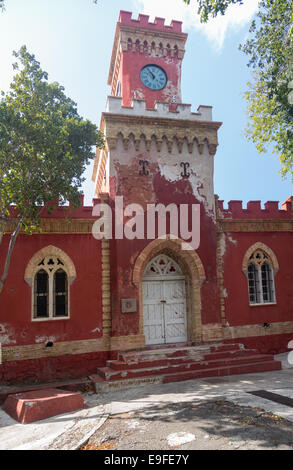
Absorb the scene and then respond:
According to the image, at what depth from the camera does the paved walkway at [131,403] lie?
19.2 ft

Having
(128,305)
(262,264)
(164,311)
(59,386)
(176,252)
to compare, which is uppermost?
(176,252)

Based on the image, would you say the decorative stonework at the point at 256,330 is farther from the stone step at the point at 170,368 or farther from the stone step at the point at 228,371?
the stone step at the point at 228,371

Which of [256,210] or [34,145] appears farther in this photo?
[256,210]

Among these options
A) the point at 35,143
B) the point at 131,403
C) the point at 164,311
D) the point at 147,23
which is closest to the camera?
the point at 131,403

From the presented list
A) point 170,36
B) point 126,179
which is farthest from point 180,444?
point 170,36

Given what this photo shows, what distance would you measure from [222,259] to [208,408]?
6804 mm

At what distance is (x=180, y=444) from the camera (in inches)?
205

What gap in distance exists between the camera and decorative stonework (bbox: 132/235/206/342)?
38.0 feet

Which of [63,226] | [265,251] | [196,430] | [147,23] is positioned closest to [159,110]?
[147,23]

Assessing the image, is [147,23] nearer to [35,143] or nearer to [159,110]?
[159,110]

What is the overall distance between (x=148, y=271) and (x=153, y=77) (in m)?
8.63

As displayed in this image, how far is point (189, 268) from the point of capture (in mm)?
12125

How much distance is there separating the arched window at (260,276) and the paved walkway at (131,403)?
3056 millimetres

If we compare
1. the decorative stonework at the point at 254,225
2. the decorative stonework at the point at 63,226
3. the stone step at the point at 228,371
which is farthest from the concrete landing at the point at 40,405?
the decorative stonework at the point at 254,225
